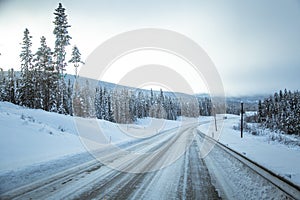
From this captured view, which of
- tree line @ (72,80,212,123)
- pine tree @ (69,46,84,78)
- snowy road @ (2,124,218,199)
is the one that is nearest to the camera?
snowy road @ (2,124,218,199)

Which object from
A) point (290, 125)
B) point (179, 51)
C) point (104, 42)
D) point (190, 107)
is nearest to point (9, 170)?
point (104, 42)

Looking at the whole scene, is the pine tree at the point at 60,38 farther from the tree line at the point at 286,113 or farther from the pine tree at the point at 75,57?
the tree line at the point at 286,113

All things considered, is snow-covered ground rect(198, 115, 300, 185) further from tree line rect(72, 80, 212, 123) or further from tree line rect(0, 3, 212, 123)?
tree line rect(72, 80, 212, 123)

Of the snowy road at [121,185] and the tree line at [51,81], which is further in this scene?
the tree line at [51,81]

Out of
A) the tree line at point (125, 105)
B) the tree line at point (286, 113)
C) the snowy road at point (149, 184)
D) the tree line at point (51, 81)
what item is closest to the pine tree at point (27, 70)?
the tree line at point (51, 81)

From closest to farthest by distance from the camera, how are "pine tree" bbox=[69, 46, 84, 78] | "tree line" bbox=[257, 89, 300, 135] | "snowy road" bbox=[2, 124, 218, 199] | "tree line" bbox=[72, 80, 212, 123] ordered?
"snowy road" bbox=[2, 124, 218, 199], "pine tree" bbox=[69, 46, 84, 78], "tree line" bbox=[257, 89, 300, 135], "tree line" bbox=[72, 80, 212, 123]

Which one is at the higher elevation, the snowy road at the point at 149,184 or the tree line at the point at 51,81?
the tree line at the point at 51,81

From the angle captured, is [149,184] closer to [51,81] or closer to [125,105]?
[51,81]

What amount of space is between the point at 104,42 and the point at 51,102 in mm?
22876

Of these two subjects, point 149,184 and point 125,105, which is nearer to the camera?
point 149,184

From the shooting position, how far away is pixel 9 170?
6383 mm

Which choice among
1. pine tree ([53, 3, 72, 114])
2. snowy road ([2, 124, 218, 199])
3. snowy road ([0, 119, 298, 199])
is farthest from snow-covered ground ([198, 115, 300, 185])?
pine tree ([53, 3, 72, 114])

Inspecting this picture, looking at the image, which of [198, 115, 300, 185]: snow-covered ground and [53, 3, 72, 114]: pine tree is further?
[53, 3, 72, 114]: pine tree

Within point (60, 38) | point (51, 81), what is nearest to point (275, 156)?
point (60, 38)
